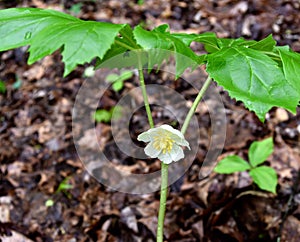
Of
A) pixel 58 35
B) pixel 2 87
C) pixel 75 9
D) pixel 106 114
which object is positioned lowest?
pixel 106 114

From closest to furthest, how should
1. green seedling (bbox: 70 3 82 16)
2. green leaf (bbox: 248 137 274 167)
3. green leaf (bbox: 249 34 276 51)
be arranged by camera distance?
1. green leaf (bbox: 249 34 276 51)
2. green leaf (bbox: 248 137 274 167)
3. green seedling (bbox: 70 3 82 16)

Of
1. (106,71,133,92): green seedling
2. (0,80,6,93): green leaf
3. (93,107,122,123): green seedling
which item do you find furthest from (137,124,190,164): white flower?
(0,80,6,93): green leaf

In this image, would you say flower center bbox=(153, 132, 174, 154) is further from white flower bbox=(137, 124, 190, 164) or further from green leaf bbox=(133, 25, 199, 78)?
green leaf bbox=(133, 25, 199, 78)

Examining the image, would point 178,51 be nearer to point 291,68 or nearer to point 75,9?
point 291,68

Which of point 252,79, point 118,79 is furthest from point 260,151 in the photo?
point 118,79

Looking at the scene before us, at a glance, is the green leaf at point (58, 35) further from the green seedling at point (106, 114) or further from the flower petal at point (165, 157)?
the green seedling at point (106, 114)

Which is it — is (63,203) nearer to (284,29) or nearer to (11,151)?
(11,151)

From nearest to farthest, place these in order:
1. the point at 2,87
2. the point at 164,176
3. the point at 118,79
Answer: the point at 164,176, the point at 118,79, the point at 2,87

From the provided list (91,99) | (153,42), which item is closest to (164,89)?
(91,99)

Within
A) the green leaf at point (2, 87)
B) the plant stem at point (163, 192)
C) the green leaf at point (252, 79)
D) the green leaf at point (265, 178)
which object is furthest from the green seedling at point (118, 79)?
the green leaf at point (252, 79)
